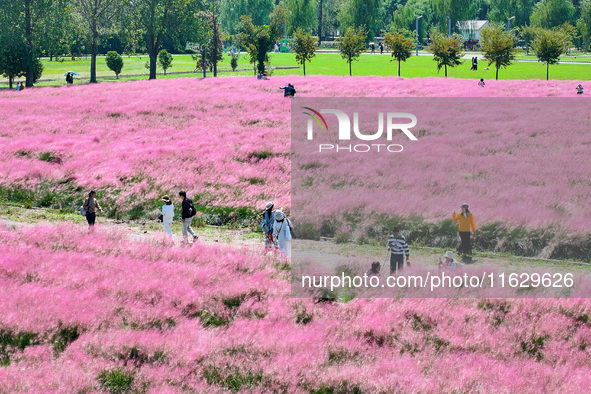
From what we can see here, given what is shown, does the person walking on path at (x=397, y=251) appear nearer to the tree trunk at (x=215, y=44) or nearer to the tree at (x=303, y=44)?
the tree at (x=303, y=44)

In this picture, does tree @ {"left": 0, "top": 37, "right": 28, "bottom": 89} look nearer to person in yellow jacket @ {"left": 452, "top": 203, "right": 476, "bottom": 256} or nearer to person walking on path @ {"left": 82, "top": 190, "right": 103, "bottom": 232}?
person walking on path @ {"left": 82, "top": 190, "right": 103, "bottom": 232}

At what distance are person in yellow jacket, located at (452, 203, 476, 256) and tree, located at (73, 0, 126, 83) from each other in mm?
60355

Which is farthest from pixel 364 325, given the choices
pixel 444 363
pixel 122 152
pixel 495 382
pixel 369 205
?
pixel 122 152

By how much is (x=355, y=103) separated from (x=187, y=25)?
37572 mm

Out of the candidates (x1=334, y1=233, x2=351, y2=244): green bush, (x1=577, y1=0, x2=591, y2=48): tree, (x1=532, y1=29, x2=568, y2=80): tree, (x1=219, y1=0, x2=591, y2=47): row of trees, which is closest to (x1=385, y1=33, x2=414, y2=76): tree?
(x1=532, y1=29, x2=568, y2=80): tree

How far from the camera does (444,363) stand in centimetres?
1030

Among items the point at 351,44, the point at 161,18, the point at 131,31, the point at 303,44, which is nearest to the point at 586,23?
the point at 351,44

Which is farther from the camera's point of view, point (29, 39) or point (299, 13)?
point (299, 13)

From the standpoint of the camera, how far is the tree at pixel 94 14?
229 ft

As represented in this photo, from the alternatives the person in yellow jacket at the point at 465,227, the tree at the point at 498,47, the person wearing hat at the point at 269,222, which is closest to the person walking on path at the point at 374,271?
the person wearing hat at the point at 269,222

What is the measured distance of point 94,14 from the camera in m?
69.4

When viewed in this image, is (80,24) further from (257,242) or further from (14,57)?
(257,242)

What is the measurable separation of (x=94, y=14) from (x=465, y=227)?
205ft

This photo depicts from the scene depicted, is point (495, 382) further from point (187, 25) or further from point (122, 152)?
point (187, 25)
